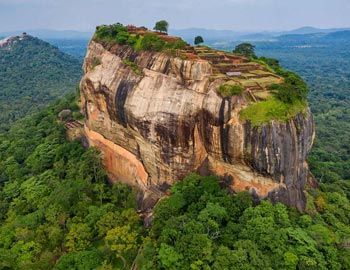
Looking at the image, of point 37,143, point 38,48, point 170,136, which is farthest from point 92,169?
point 38,48

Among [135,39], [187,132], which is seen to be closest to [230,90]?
[187,132]

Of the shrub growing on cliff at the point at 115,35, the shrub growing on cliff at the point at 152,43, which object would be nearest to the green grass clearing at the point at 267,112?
the shrub growing on cliff at the point at 152,43

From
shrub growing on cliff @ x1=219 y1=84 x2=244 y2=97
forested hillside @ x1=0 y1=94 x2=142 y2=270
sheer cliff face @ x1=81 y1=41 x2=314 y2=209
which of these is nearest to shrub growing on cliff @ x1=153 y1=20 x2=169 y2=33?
sheer cliff face @ x1=81 y1=41 x2=314 y2=209

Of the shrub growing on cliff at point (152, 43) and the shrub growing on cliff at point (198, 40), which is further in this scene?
the shrub growing on cliff at point (198, 40)

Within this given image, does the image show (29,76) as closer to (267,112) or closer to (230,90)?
(230,90)

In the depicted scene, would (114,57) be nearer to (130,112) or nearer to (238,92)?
(130,112)

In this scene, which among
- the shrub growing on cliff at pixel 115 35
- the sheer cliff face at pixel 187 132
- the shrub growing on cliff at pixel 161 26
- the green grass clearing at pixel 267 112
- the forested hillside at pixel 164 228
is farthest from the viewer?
the shrub growing on cliff at pixel 161 26

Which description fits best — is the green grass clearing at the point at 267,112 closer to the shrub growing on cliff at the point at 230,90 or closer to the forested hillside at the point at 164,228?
the shrub growing on cliff at the point at 230,90
